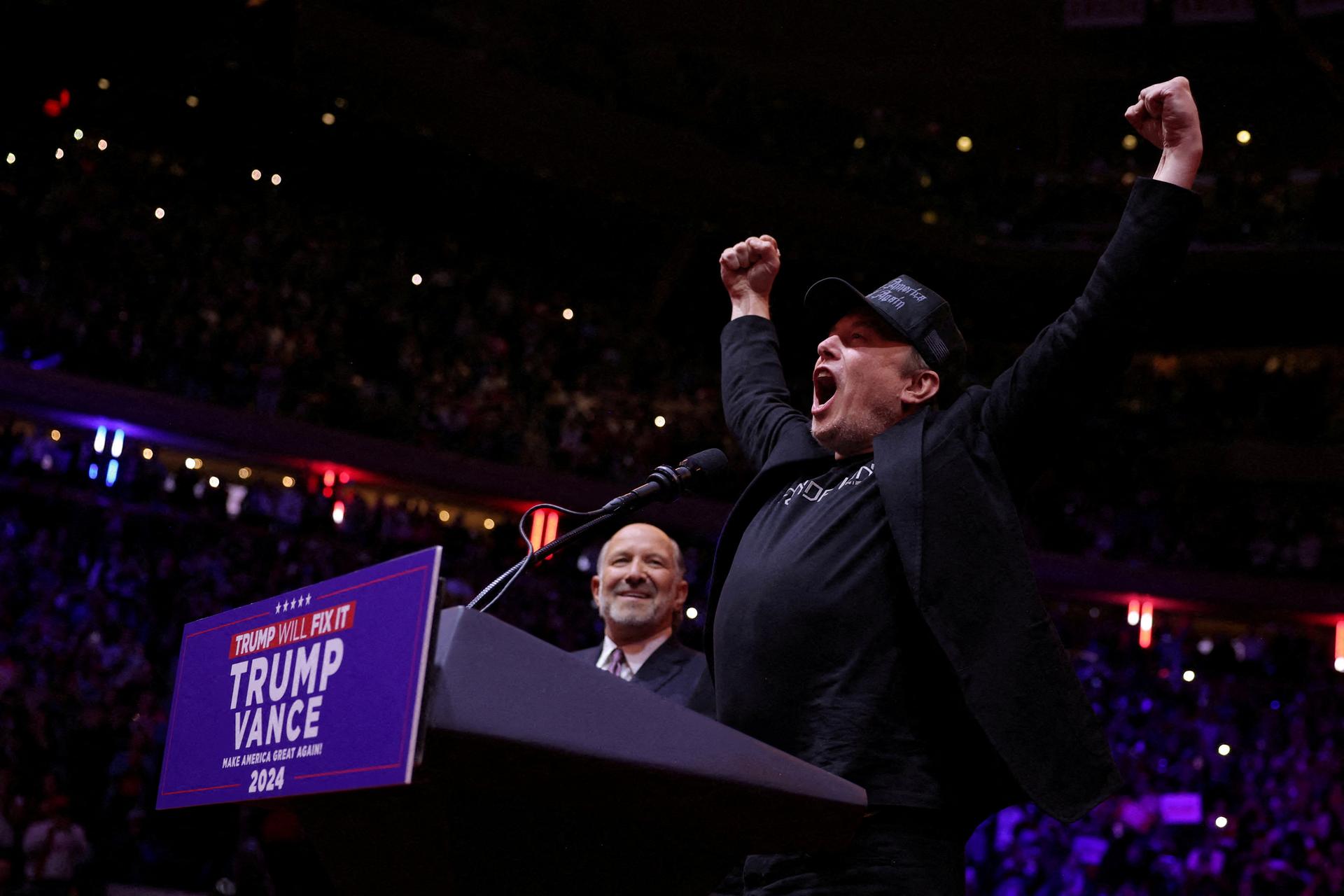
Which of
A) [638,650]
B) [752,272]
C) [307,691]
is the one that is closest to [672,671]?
[638,650]

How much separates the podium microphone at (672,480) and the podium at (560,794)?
0.42 m

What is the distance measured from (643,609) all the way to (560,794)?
193 centimetres

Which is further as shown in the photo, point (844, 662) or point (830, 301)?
point (830, 301)

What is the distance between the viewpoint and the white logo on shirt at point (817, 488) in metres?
1.85

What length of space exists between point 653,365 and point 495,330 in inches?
75.8

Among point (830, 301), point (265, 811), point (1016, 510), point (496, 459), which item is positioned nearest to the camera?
point (1016, 510)

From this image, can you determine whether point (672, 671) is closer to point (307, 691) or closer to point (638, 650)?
point (638, 650)

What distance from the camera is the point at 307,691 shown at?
1.28 metres

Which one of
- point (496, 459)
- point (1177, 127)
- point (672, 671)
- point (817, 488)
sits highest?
point (496, 459)

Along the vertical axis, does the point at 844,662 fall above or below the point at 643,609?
below

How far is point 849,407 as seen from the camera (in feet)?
6.30

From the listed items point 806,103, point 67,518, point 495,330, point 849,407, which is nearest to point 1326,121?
point 806,103

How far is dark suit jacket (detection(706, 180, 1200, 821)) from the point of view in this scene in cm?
154

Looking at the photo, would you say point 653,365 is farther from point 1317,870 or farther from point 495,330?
point 1317,870
